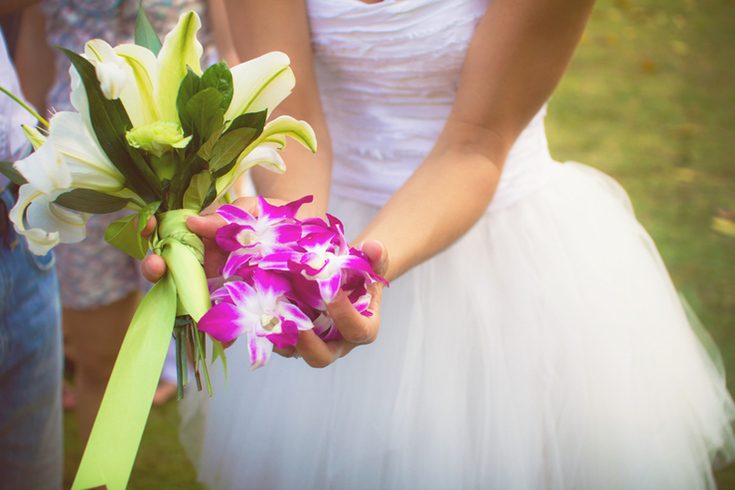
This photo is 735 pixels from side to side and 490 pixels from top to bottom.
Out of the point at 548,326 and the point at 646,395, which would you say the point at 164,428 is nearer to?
the point at 548,326

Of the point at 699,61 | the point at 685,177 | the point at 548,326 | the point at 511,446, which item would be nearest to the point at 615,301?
the point at 548,326

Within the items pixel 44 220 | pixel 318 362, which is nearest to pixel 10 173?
pixel 44 220

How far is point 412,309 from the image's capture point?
4.23ft

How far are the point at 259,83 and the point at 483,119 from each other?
0.54 m

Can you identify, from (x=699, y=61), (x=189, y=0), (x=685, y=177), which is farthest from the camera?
(x=699, y=61)

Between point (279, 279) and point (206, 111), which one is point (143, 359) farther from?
point (206, 111)

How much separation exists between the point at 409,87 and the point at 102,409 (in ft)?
3.14

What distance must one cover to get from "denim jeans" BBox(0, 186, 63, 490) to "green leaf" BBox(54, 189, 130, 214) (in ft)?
1.29

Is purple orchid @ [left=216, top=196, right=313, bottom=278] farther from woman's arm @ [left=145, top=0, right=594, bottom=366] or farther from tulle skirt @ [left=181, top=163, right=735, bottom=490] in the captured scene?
tulle skirt @ [left=181, top=163, right=735, bottom=490]

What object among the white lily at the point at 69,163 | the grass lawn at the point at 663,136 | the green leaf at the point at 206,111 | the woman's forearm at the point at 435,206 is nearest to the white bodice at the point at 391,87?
the woman's forearm at the point at 435,206

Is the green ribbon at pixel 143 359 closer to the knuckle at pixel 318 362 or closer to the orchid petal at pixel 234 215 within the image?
the orchid petal at pixel 234 215

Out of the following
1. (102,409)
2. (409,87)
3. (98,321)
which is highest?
(409,87)

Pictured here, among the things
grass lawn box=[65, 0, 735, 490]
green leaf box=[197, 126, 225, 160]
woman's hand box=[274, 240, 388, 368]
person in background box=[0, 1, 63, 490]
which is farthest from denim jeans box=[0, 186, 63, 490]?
grass lawn box=[65, 0, 735, 490]

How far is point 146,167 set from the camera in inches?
30.8
